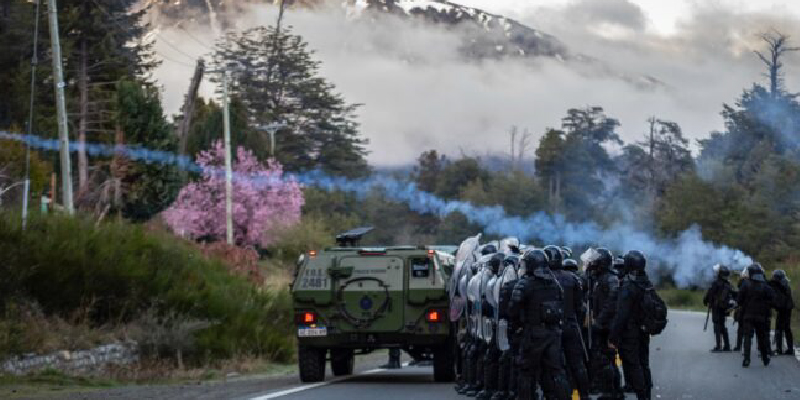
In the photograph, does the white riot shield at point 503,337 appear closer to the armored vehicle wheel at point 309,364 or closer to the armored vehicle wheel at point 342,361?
the armored vehicle wheel at point 309,364

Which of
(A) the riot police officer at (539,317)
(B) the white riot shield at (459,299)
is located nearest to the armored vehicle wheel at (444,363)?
(B) the white riot shield at (459,299)

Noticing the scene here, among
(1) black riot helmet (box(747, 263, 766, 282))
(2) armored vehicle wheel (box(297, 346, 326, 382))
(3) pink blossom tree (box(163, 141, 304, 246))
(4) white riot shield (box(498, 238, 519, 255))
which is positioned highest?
(3) pink blossom tree (box(163, 141, 304, 246))

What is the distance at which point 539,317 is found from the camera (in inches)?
639

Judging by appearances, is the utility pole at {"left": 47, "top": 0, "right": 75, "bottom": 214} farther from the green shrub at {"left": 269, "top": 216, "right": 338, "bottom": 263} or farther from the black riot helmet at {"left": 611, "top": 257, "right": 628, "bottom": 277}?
the green shrub at {"left": 269, "top": 216, "right": 338, "bottom": 263}

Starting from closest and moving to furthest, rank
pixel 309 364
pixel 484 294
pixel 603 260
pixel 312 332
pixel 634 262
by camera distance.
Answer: pixel 634 262 < pixel 603 260 < pixel 484 294 < pixel 312 332 < pixel 309 364

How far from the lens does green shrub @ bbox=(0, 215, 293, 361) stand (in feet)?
96.8

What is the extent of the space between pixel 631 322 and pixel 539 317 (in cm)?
317

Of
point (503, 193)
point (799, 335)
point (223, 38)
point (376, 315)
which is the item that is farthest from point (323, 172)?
point (376, 315)

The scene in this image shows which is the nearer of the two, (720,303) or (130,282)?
(130,282)

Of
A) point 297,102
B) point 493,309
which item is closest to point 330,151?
point 297,102

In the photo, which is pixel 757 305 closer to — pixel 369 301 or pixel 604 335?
pixel 369 301

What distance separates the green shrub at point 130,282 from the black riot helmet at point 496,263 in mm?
→ 11631

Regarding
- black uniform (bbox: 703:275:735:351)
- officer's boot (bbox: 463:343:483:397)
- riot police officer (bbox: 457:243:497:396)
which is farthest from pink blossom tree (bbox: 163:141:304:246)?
officer's boot (bbox: 463:343:483:397)

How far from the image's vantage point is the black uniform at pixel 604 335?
19125mm
